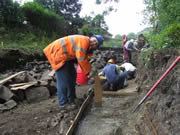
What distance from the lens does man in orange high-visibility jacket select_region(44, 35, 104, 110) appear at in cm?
282

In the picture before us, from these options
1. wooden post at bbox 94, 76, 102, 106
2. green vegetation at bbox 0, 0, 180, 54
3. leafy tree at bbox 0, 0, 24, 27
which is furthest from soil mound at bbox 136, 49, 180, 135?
leafy tree at bbox 0, 0, 24, 27

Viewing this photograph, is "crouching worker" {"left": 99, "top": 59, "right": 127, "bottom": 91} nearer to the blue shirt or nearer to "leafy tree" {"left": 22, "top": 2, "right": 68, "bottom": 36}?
the blue shirt

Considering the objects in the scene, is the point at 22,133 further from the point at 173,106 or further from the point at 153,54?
the point at 153,54

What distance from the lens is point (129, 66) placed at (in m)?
5.85

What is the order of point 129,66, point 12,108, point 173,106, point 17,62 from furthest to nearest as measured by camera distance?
point 17,62
point 129,66
point 12,108
point 173,106

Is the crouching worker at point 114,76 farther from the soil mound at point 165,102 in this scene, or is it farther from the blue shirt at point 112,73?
the soil mound at point 165,102

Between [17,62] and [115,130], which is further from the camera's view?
[17,62]

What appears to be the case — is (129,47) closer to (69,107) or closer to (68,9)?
(69,107)

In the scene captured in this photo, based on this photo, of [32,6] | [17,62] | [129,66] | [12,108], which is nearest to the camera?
[12,108]

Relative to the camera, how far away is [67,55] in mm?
2971

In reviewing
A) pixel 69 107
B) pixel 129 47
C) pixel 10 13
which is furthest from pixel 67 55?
pixel 10 13

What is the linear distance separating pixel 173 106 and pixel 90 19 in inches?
877

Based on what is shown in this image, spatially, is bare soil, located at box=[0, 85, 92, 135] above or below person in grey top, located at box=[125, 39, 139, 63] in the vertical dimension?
below

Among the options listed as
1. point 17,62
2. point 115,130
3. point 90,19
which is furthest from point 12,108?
point 90,19
